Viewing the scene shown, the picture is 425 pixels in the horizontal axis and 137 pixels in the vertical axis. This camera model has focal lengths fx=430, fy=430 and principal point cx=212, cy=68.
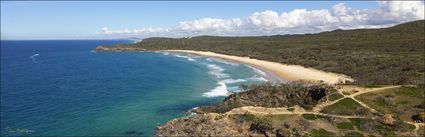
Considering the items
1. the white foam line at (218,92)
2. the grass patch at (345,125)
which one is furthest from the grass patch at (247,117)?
the white foam line at (218,92)

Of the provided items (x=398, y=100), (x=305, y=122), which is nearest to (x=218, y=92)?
(x=398, y=100)

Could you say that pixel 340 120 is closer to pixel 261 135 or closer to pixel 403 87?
pixel 261 135

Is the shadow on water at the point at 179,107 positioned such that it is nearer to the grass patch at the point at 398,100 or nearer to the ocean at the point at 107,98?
the ocean at the point at 107,98

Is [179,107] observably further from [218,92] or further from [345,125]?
[345,125]

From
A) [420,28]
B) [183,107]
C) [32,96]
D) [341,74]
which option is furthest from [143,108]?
[420,28]

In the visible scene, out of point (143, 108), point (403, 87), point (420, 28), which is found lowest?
point (143, 108)

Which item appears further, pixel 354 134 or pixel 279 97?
pixel 279 97
